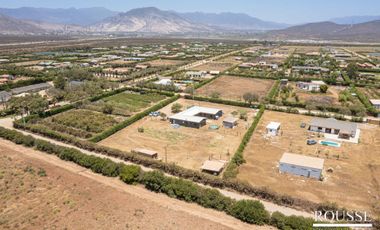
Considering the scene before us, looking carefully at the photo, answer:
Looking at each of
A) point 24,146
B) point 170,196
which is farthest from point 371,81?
point 24,146

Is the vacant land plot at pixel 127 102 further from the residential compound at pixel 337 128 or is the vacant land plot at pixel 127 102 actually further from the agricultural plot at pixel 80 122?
the residential compound at pixel 337 128

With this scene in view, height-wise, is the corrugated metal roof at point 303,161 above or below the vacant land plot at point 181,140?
above

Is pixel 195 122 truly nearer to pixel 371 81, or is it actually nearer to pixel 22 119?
pixel 22 119

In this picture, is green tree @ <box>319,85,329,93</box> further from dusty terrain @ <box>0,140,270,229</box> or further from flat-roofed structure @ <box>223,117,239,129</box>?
dusty terrain @ <box>0,140,270,229</box>

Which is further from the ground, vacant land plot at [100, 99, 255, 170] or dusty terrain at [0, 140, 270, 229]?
vacant land plot at [100, 99, 255, 170]

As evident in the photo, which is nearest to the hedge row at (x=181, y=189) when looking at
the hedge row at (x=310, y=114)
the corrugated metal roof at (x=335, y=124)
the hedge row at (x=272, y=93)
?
the corrugated metal roof at (x=335, y=124)

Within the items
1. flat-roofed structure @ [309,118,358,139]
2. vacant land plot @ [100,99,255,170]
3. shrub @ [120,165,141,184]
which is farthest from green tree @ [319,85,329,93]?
shrub @ [120,165,141,184]
